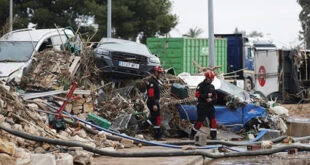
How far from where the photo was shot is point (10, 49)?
18312 mm

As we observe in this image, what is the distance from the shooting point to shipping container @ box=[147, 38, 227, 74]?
31094mm

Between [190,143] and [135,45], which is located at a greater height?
[135,45]

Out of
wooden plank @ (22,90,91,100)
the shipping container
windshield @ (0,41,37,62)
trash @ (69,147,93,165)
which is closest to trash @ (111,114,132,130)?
wooden plank @ (22,90,91,100)

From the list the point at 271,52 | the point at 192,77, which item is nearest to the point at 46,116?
the point at 192,77

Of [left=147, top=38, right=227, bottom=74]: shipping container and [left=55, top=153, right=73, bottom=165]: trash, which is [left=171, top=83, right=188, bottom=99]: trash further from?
[left=147, top=38, right=227, bottom=74]: shipping container

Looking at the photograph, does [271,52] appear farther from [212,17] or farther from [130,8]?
[130,8]

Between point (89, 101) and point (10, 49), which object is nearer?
point (89, 101)

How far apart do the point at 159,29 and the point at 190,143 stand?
35388 millimetres

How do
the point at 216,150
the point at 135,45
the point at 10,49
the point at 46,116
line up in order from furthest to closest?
the point at 135,45 → the point at 10,49 → the point at 46,116 → the point at 216,150

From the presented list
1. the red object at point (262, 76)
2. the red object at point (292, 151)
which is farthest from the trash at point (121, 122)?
the red object at point (262, 76)

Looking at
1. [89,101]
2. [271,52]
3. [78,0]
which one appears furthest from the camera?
[78,0]

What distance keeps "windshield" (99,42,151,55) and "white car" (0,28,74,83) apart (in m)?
1.21

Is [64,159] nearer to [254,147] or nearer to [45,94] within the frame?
[254,147]

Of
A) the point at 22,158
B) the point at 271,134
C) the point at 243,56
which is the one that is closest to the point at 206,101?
the point at 271,134
